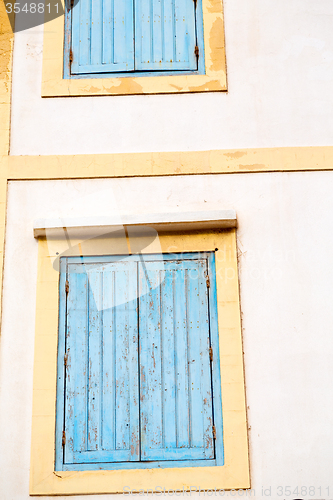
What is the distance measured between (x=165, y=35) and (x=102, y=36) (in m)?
0.60

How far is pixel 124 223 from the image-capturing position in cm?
445

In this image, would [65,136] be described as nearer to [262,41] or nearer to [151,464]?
[262,41]

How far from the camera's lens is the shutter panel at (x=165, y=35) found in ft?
16.3

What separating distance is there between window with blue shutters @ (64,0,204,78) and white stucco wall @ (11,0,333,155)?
30 centimetres

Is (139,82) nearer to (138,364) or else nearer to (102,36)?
(102,36)

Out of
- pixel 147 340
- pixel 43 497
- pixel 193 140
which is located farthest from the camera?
A: pixel 193 140

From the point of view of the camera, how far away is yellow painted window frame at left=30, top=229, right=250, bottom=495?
13.4ft

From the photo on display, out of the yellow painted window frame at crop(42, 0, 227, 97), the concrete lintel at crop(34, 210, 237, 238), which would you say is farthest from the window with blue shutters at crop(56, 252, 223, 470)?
the yellow painted window frame at crop(42, 0, 227, 97)

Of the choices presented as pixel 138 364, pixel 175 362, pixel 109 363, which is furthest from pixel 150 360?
pixel 109 363

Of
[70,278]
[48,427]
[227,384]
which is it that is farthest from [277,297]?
[48,427]

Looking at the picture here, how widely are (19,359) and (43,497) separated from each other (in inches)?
42.4

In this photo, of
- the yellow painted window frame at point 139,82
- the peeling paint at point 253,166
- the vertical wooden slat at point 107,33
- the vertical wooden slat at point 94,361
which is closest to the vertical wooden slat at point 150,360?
the vertical wooden slat at point 94,361

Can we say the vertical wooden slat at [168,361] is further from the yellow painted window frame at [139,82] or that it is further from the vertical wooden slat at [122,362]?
the yellow painted window frame at [139,82]

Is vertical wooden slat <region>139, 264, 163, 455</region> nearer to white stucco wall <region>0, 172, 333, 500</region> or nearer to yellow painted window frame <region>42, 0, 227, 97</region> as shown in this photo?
white stucco wall <region>0, 172, 333, 500</region>
